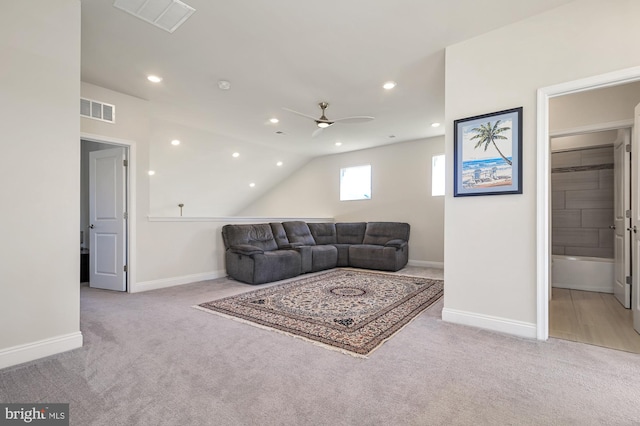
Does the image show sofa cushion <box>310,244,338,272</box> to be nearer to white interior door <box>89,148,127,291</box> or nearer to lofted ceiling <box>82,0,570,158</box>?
lofted ceiling <box>82,0,570,158</box>

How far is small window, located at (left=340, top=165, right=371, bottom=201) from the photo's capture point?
24.6ft

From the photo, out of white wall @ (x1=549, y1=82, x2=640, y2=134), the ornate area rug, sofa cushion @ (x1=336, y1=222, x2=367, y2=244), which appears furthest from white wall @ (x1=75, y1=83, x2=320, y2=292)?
white wall @ (x1=549, y1=82, x2=640, y2=134)

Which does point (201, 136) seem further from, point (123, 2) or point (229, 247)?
point (123, 2)

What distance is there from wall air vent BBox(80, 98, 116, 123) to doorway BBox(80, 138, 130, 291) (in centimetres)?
37

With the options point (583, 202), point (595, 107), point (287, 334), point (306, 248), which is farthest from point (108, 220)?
point (583, 202)

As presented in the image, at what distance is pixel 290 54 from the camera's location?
318cm

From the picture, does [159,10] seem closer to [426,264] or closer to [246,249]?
[246,249]

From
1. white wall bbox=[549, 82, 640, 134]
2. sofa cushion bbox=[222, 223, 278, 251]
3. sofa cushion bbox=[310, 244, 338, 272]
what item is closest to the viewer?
white wall bbox=[549, 82, 640, 134]

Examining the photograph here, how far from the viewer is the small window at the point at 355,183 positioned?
24.6 feet

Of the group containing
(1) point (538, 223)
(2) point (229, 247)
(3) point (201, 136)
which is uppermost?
(3) point (201, 136)

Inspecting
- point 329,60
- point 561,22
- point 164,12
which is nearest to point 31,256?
point 164,12

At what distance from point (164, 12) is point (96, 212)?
346 cm

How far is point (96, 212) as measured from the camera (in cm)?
466

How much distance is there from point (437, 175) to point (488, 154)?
3.77 metres
